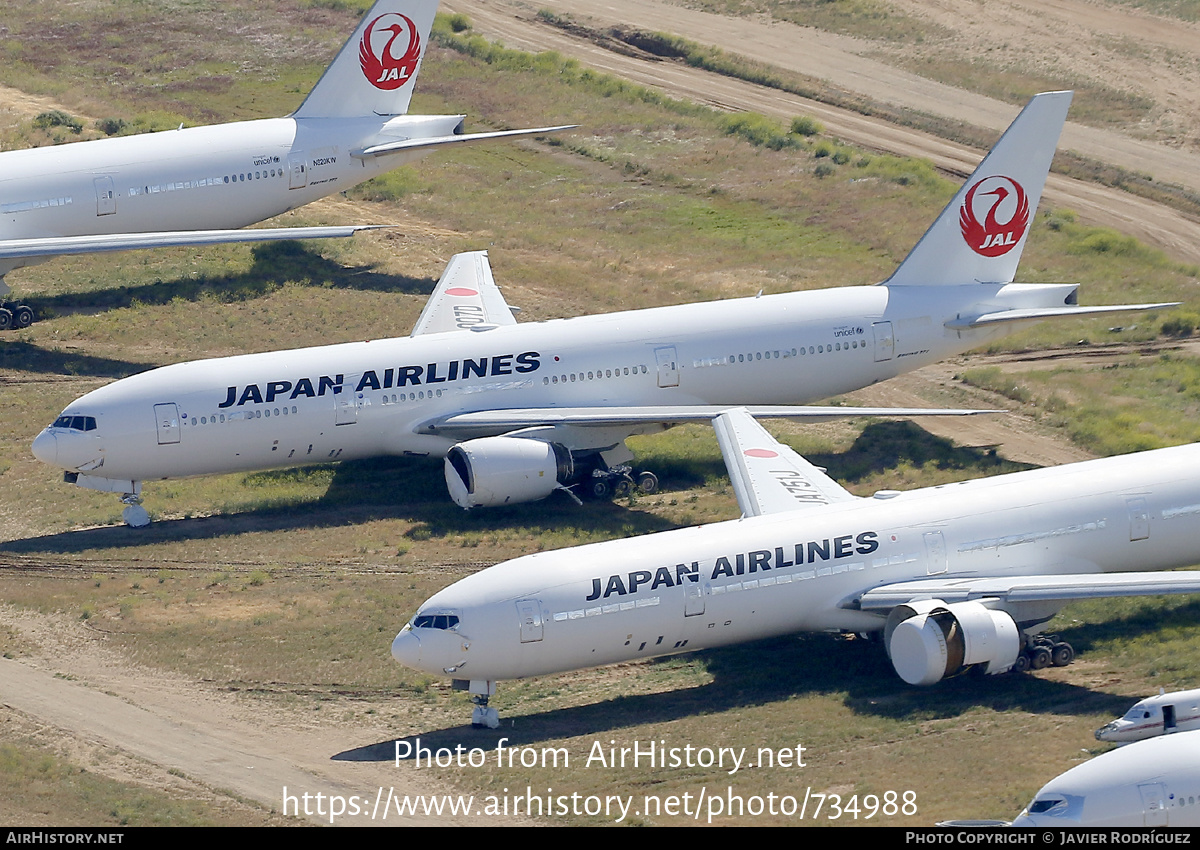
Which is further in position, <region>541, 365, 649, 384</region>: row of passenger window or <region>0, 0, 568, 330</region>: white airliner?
<region>0, 0, 568, 330</region>: white airliner

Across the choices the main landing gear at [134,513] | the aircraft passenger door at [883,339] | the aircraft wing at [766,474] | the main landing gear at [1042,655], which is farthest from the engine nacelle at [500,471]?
the main landing gear at [1042,655]

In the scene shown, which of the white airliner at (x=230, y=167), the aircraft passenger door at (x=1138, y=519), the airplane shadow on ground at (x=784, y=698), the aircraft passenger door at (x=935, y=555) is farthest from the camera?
the white airliner at (x=230, y=167)

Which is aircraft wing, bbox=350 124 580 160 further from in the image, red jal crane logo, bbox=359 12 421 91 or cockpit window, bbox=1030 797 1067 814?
cockpit window, bbox=1030 797 1067 814

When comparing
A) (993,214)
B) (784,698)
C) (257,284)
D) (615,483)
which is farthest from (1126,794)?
(257,284)

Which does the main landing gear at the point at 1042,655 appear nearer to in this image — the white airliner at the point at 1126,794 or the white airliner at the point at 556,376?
the white airliner at the point at 1126,794

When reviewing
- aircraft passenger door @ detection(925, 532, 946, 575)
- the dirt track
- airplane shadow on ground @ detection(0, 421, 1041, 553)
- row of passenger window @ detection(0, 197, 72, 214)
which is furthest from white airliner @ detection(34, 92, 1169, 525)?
the dirt track

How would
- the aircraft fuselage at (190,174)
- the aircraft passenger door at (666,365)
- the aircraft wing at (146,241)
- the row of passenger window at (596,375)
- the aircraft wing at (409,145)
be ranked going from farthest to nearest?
the aircraft wing at (409,145), the aircraft fuselage at (190,174), the aircraft wing at (146,241), the aircraft passenger door at (666,365), the row of passenger window at (596,375)

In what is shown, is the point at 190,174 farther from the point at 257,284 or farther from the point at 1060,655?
the point at 1060,655
